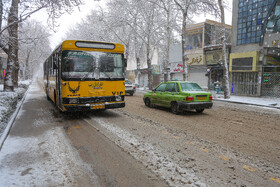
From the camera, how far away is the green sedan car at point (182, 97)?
875cm

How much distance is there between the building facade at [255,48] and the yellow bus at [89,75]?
45.1 ft

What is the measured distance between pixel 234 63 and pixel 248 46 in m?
2.00

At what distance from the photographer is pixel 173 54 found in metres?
30.2

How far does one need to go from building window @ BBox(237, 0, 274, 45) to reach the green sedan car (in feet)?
43.3

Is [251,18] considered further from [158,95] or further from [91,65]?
[91,65]

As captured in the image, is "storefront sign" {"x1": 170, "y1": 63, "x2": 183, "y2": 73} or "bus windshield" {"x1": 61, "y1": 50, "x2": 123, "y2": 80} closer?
"bus windshield" {"x1": 61, "y1": 50, "x2": 123, "y2": 80}

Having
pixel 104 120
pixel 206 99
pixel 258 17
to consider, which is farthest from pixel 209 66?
pixel 104 120

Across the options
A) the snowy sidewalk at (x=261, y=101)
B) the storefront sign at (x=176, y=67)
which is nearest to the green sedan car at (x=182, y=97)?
the snowy sidewalk at (x=261, y=101)

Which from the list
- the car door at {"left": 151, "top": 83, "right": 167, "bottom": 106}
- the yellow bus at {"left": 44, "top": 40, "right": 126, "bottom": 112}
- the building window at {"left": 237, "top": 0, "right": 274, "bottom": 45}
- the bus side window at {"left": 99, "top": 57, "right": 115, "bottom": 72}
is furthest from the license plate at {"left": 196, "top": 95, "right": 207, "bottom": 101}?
the building window at {"left": 237, "top": 0, "right": 274, "bottom": 45}

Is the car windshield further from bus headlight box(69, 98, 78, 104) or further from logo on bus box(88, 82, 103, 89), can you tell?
bus headlight box(69, 98, 78, 104)

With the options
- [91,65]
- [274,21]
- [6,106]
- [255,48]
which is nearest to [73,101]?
[91,65]

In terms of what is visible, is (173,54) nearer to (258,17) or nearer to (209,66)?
(209,66)

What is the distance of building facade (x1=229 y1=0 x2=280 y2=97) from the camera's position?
56.1 feet

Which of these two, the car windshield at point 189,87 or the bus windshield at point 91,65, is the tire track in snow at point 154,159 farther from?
the car windshield at point 189,87
